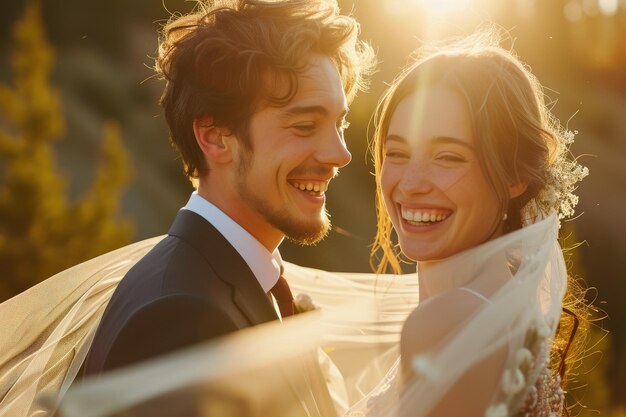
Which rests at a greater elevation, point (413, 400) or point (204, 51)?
point (204, 51)

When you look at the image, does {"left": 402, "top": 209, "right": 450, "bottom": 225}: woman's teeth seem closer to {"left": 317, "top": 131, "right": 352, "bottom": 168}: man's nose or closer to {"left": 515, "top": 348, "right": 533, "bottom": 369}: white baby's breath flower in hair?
{"left": 317, "top": 131, "right": 352, "bottom": 168}: man's nose

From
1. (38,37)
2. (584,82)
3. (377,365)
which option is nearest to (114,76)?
(38,37)

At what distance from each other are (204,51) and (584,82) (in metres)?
15.0

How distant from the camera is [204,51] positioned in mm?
3867

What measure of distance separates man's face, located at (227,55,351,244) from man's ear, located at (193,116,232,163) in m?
0.07

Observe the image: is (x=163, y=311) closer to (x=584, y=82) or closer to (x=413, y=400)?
(x=413, y=400)

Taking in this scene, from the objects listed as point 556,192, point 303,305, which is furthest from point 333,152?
point 556,192

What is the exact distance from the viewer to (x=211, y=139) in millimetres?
3887

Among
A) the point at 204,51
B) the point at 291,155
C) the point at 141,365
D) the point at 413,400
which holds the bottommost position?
the point at 413,400

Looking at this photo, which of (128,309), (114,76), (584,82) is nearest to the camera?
(128,309)

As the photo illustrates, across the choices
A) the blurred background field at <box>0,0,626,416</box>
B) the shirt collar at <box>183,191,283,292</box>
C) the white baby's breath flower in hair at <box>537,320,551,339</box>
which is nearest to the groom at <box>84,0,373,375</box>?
the shirt collar at <box>183,191,283,292</box>

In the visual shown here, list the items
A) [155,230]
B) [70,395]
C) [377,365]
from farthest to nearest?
[155,230]
[377,365]
[70,395]

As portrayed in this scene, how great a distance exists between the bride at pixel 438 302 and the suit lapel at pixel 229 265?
103mm

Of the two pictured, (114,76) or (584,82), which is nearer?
(584,82)
